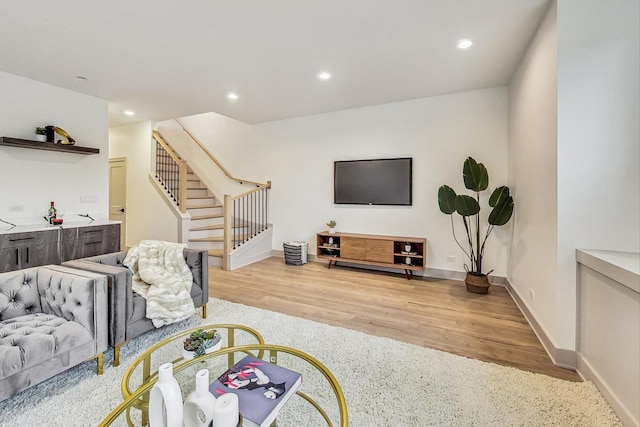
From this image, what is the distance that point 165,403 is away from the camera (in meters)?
1.02

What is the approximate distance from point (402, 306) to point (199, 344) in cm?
234

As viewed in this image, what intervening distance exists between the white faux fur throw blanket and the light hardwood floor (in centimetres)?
87

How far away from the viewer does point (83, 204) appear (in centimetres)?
445

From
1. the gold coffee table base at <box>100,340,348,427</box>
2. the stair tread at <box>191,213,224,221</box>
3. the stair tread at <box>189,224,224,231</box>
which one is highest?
the stair tread at <box>191,213,224,221</box>

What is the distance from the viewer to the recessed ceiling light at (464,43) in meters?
2.81

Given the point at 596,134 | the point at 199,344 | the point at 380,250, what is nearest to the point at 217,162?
the point at 380,250

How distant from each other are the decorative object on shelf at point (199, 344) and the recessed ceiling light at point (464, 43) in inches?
135

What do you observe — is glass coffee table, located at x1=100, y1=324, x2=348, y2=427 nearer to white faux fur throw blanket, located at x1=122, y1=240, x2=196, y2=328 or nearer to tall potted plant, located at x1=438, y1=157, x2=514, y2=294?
white faux fur throw blanket, located at x1=122, y1=240, x2=196, y2=328

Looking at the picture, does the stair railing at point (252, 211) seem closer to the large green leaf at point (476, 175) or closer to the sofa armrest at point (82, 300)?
the sofa armrest at point (82, 300)

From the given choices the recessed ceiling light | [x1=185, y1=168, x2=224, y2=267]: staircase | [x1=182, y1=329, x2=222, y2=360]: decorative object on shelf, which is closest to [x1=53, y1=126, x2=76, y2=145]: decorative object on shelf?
[x1=185, y1=168, x2=224, y2=267]: staircase

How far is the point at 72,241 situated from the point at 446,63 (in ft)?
17.6

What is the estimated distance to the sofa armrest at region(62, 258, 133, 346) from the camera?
2.04 m

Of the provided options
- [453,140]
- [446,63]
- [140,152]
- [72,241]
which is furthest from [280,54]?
[140,152]

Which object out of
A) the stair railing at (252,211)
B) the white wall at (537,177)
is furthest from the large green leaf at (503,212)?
the stair railing at (252,211)
